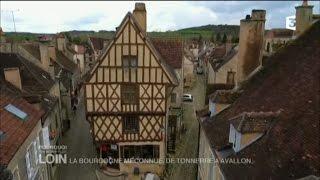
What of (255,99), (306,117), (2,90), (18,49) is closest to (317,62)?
(306,117)

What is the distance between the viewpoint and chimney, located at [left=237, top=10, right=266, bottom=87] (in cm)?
1467

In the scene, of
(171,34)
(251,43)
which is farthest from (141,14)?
(171,34)

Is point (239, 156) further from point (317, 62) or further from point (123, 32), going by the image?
point (123, 32)

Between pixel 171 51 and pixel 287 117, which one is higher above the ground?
pixel 171 51

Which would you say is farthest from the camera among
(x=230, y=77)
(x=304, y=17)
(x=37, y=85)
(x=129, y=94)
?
(x=230, y=77)

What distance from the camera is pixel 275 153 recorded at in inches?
338

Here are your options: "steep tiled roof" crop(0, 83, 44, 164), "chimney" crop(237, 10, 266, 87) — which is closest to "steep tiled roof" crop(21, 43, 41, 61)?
"steep tiled roof" crop(0, 83, 44, 164)

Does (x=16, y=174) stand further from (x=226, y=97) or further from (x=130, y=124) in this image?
(x=226, y=97)

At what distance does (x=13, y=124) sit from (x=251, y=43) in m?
10.7

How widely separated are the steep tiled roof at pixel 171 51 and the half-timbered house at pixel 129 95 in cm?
777

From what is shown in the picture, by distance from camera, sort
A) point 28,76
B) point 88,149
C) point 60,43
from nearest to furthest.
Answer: point 28,76 < point 88,149 < point 60,43

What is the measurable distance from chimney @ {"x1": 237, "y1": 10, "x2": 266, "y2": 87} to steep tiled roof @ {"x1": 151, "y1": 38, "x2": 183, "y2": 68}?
963cm

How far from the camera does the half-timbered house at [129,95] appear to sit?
1616 cm

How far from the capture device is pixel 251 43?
1492cm
